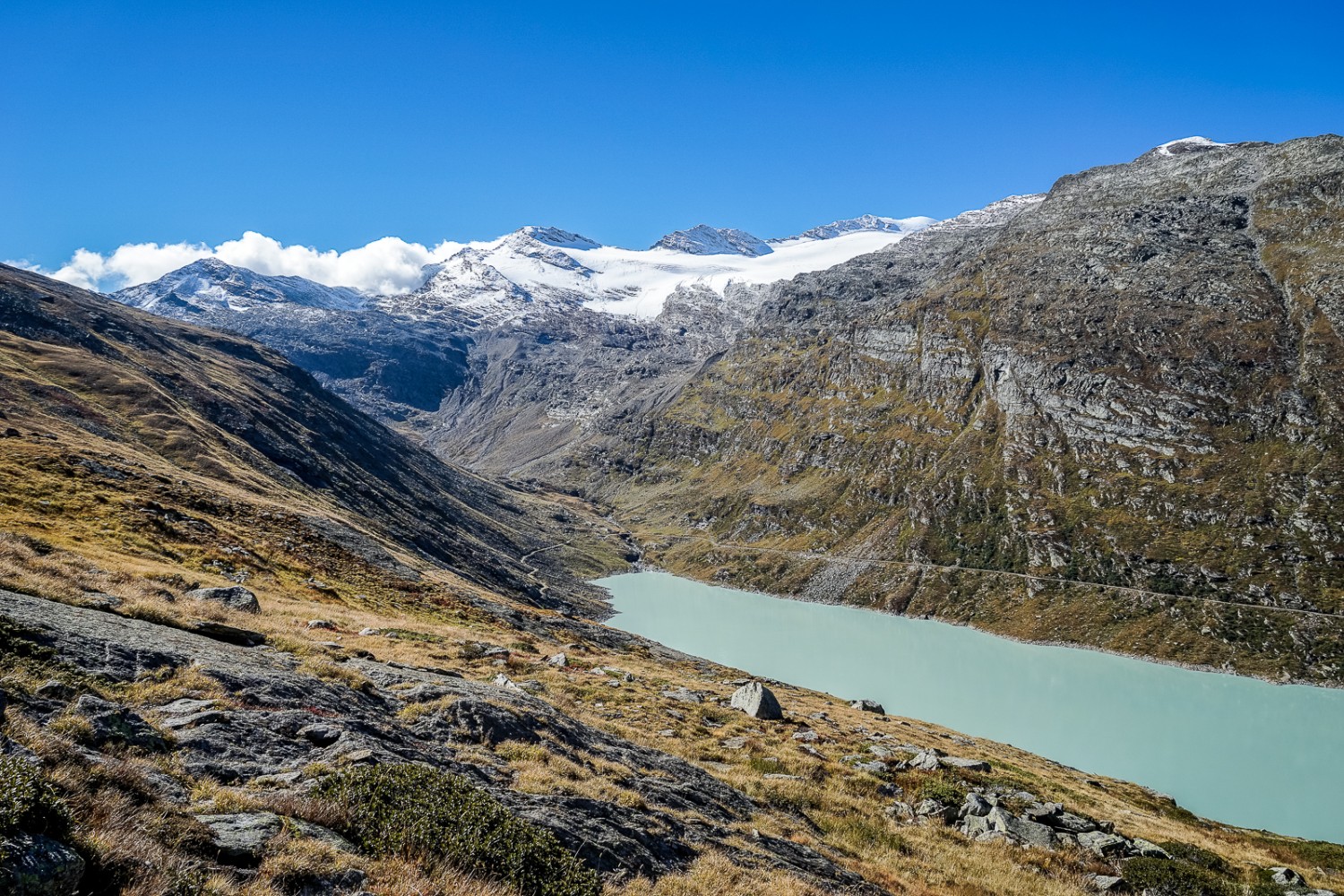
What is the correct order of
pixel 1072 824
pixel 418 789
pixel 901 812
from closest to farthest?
pixel 418 789 → pixel 901 812 → pixel 1072 824

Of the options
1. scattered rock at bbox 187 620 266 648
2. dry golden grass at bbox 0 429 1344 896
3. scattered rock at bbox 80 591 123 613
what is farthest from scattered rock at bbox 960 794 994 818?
scattered rock at bbox 80 591 123 613

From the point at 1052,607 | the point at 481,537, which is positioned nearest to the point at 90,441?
the point at 481,537

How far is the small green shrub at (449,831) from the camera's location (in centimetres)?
1045

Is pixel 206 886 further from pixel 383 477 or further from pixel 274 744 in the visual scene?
pixel 383 477

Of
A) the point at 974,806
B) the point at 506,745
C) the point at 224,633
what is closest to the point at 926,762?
the point at 974,806

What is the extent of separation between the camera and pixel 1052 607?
161000mm

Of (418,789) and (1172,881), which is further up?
(418,789)

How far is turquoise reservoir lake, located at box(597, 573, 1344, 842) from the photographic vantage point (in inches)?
3027

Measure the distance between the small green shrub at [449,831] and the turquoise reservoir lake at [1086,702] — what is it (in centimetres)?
8343

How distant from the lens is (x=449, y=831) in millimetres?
10836

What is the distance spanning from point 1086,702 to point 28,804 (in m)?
135

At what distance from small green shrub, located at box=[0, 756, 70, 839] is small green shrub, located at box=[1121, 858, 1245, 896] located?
93.3 ft

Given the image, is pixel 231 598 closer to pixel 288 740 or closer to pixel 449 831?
pixel 288 740

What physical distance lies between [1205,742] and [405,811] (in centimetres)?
11791
